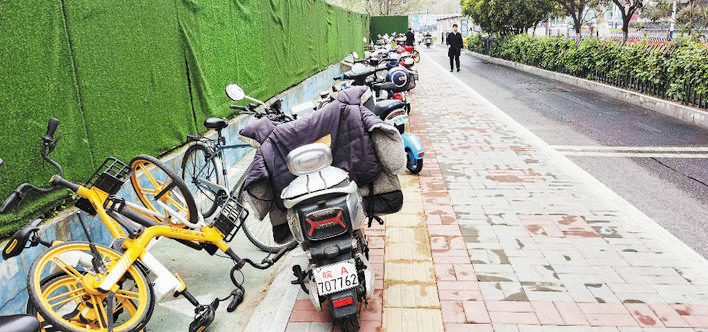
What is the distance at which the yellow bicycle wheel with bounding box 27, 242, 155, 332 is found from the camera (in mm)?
2664

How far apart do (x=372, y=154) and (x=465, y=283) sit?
1307 mm

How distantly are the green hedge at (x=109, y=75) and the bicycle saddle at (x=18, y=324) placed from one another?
6.25 ft

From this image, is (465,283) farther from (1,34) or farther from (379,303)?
(1,34)

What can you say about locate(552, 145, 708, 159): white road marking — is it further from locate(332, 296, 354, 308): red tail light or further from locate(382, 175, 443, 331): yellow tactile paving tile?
locate(332, 296, 354, 308): red tail light

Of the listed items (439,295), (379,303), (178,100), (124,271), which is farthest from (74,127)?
(439,295)

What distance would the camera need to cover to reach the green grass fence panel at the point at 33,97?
10.8 ft

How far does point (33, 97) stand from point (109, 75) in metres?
1.00

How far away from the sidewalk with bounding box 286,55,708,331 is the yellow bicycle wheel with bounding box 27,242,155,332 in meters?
1.00

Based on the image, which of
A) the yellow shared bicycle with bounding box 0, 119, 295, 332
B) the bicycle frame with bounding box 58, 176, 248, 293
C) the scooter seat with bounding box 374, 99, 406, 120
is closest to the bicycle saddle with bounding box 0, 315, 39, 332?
the yellow shared bicycle with bounding box 0, 119, 295, 332

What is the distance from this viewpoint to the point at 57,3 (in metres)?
3.83

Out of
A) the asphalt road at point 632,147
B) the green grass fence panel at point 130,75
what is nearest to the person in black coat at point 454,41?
the asphalt road at point 632,147

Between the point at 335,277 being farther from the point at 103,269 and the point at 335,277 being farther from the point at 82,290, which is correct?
the point at 82,290

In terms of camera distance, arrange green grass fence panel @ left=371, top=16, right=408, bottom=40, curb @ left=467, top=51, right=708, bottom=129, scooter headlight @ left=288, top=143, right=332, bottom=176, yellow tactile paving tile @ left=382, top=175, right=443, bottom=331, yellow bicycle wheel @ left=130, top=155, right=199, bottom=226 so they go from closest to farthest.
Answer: scooter headlight @ left=288, top=143, right=332, bottom=176 → yellow tactile paving tile @ left=382, top=175, right=443, bottom=331 → yellow bicycle wheel @ left=130, top=155, right=199, bottom=226 → curb @ left=467, top=51, right=708, bottom=129 → green grass fence panel @ left=371, top=16, right=408, bottom=40

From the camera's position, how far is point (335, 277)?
3.02m
